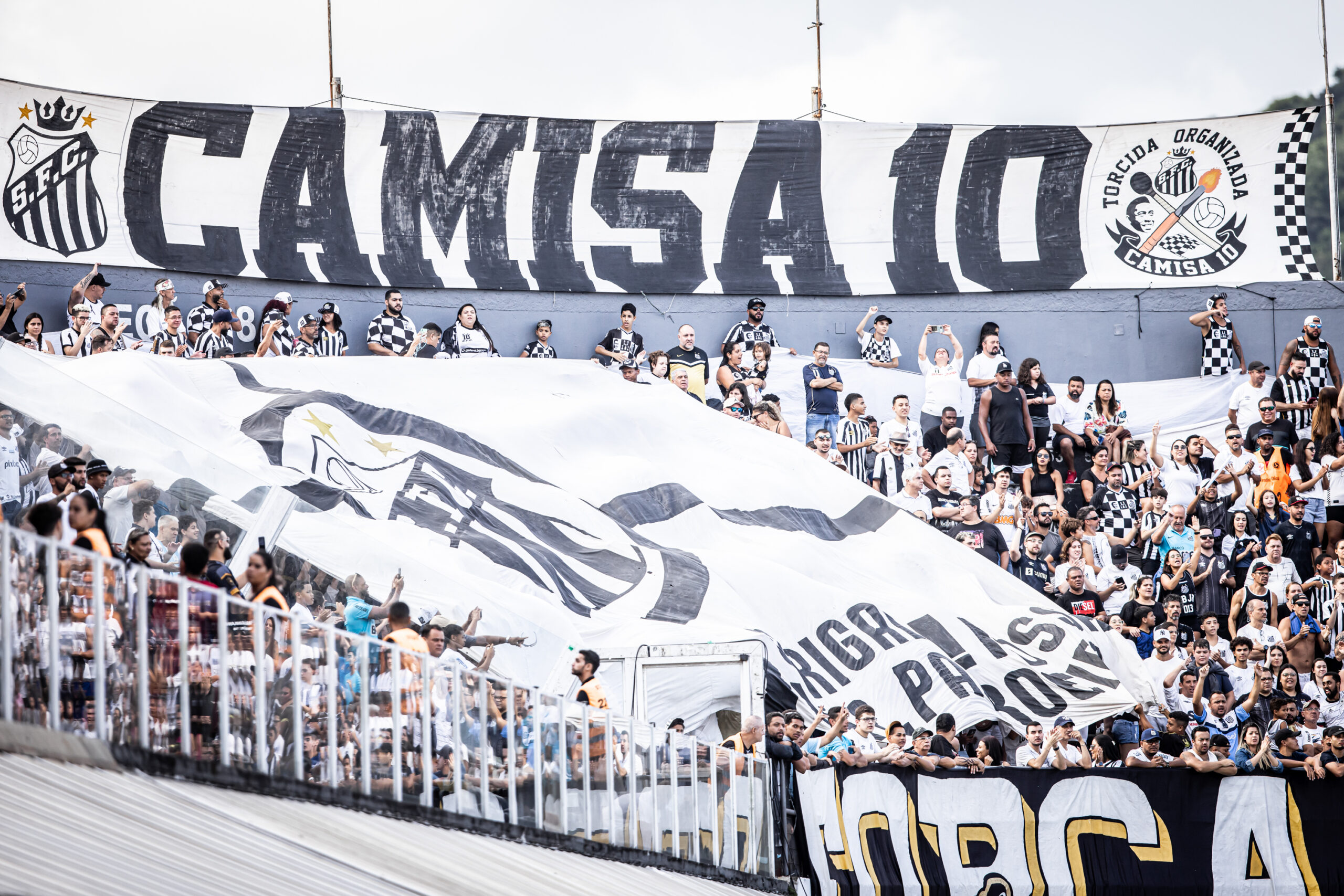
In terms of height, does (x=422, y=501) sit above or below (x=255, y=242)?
below

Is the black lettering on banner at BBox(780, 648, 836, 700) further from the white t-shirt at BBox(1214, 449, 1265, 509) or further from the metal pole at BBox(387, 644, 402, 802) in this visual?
the white t-shirt at BBox(1214, 449, 1265, 509)

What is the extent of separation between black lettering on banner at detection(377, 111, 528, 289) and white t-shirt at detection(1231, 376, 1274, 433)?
390 inches

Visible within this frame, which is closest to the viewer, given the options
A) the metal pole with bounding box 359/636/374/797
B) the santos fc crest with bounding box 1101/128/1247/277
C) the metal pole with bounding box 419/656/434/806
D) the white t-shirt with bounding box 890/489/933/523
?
the metal pole with bounding box 359/636/374/797

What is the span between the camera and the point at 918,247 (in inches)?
942

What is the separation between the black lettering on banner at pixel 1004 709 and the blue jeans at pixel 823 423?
5.89 meters

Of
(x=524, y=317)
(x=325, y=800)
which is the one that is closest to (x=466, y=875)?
(x=325, y=800)

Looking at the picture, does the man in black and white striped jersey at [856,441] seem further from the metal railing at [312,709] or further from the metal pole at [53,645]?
the metal pole at [53,645]

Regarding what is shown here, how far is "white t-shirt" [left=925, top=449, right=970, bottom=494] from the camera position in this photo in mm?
18531

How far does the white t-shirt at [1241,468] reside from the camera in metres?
19.2

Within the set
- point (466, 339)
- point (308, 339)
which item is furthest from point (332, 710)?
point (466, 339)

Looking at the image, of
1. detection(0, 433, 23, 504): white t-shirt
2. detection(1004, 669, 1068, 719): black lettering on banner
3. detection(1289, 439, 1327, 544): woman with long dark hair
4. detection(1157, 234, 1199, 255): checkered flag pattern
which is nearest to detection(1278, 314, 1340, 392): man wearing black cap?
detection(1289, 439, 1327, 544): woman with long dark hair

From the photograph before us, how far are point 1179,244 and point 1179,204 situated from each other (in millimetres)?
622

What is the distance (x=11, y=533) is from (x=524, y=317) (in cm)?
1575

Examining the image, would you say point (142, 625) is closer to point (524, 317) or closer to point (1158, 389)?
point (524, 317)
